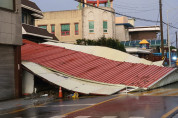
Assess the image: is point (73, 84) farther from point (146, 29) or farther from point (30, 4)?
point (146, 29)

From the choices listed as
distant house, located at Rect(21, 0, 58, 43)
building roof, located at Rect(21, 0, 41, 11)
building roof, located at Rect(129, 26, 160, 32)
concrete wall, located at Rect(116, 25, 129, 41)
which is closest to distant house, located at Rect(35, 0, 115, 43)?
distant house, located at Rect(21, 0, 58, 43)

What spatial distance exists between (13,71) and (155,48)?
202ft

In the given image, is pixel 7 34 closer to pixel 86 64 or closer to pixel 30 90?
pixel 30 90

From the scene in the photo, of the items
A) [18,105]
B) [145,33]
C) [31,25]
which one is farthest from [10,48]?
[145,33]

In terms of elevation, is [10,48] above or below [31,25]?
below

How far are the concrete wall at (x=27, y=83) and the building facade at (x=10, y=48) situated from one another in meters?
1.32

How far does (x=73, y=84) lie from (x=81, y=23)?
38.1 m

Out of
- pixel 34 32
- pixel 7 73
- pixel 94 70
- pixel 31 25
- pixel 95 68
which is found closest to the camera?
pixel 7 73

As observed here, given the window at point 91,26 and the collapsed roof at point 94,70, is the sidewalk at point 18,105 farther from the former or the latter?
the window at point 91,26

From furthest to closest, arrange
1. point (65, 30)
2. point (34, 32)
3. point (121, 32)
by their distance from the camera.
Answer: point (121, 32)
point (65, 30)
point (34, 32)

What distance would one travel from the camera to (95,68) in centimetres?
2444

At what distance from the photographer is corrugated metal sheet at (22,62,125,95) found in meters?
19.4

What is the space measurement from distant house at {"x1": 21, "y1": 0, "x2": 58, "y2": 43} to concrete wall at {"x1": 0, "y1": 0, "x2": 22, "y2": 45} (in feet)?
59.0

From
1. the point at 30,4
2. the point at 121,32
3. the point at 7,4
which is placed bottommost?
the point at 7,4
